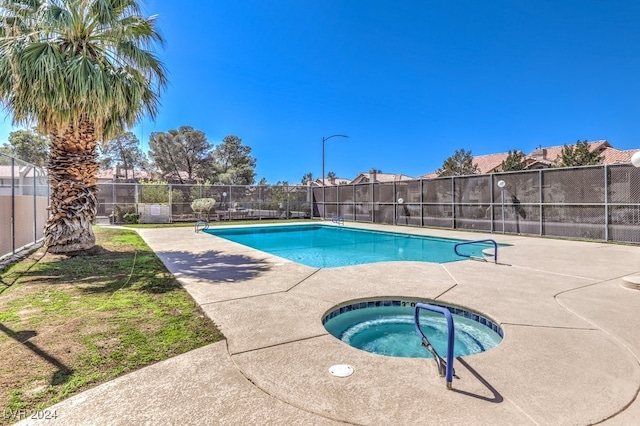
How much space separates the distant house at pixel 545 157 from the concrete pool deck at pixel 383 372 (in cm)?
2042

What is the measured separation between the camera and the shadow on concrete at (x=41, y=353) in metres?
2.35

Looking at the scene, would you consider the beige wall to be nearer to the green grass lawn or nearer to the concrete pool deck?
the green grass lawn

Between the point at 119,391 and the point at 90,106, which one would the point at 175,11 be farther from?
the point at 119,391

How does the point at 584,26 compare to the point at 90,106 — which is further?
the point at 584,26

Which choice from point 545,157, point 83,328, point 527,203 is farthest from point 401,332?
point 545,157

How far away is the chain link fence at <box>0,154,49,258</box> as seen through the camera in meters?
7.03

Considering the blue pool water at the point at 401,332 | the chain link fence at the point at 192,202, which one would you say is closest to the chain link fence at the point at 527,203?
the chain link fence at the point at 192,202

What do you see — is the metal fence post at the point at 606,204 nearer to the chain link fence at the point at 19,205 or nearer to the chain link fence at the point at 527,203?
the chain link fence at the point at 527,203

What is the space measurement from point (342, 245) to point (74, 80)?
8.73 meters

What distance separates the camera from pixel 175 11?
32.7ft

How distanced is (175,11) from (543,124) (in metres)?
32.9

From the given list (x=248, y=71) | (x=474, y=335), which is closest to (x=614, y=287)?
(x=474, y=335)
